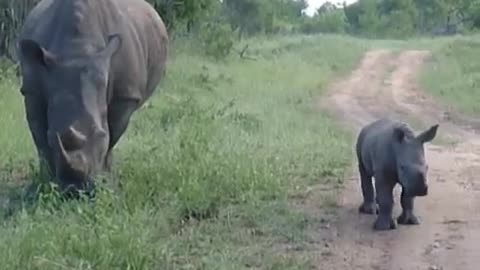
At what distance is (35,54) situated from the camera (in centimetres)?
858

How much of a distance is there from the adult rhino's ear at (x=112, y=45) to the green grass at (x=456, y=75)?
11.9 metres

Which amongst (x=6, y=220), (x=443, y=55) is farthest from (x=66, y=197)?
(x=443, y=55)

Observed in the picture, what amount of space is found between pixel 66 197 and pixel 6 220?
18.9 inches

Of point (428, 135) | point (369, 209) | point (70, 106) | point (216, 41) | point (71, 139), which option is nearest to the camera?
point (71, 139)

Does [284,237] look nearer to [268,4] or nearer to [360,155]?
[360,155]

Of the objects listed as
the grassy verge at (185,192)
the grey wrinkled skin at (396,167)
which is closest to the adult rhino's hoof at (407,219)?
the grey wrinkled skin at (396,167)

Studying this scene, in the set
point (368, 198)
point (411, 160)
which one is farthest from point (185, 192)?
point (411, 160)

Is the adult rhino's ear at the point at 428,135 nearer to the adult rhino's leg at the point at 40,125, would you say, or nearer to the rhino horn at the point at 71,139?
the rhino horn at the point at 71,139

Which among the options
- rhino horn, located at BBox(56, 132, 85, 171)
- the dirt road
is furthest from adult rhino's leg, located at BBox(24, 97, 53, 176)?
the dirt road

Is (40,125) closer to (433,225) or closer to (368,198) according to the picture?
(368,198)

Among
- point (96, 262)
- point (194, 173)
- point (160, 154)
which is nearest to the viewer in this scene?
point (96, 262)

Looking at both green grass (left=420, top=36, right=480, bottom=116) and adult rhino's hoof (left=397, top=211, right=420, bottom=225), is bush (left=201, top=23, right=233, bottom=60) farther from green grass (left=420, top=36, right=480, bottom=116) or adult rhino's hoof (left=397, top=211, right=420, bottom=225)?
adult rhino's hoof (left=397, top=211, right=420, bottom=225)

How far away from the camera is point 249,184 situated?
9688mm

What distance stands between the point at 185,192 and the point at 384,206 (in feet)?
5.39
